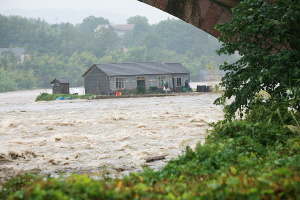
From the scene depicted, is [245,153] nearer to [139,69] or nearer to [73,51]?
[139,69]

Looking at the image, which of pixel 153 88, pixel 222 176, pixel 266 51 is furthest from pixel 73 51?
pixel 222 176

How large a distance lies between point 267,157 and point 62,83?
40405 mm

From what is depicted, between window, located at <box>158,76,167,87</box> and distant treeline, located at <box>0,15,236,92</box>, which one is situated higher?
distant treeline, located at <box>0,15,236,92</box>

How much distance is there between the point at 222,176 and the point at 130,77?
130 ft

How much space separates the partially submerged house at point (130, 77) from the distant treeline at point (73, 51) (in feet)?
130

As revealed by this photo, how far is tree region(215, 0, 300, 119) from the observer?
7.71m

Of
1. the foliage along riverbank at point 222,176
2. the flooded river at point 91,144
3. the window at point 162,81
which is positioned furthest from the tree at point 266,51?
the window at point 162,81

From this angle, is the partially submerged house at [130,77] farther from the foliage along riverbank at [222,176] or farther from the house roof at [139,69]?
the foliage along riverbank at [222,176]

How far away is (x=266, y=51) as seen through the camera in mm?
8258

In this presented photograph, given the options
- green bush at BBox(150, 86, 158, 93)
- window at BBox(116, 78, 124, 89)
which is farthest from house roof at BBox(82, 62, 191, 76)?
green bush at BBox(150, 86, 158, 93)

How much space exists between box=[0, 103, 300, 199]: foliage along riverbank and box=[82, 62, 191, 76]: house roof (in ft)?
118

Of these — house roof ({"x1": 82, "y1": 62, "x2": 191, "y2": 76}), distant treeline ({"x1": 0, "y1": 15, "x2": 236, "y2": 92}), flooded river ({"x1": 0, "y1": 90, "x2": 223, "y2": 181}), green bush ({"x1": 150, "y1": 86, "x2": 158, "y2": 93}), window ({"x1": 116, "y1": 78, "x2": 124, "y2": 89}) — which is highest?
distant treeline ({"x1": 0, "y1": 15, "x2": 236, "y2": 92})

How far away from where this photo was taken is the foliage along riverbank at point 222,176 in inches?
139

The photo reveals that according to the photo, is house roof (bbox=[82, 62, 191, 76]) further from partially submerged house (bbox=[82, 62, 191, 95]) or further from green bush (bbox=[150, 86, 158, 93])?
green bush (bbox=[150, 86, 158, 93])
